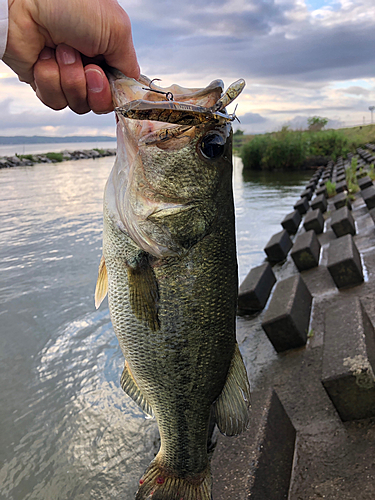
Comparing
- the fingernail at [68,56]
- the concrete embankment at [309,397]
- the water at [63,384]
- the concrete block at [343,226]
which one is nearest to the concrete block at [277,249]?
the water at [63,384]

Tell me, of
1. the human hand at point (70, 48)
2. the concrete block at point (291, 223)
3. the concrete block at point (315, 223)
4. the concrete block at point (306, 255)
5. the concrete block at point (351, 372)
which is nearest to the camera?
the human hand at point (70, 48)

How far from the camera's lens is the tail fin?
193 centimetres

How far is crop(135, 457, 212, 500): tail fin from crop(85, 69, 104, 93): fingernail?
199 centimetres

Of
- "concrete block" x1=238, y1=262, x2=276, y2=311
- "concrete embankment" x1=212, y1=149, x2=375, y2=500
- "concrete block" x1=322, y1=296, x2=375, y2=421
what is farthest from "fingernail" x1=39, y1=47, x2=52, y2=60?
"concrete block" x1=238, y1=262, x2=276, y2=311

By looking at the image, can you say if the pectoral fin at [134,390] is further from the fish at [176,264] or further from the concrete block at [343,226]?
the concrete block at [343,226]

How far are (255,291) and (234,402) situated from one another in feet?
10.9

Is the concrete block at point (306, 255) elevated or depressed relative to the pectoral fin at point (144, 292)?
depressed

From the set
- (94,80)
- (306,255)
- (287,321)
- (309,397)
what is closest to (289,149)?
(306,255)

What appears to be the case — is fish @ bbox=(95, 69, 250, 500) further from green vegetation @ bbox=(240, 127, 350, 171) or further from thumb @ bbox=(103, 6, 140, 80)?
green vegetation @ bbox=(240, 127, 350, 171)

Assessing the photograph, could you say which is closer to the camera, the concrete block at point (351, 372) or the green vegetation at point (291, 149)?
the concrete block at point (351, 372)

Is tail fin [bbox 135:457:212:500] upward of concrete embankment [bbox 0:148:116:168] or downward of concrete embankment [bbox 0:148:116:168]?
downward

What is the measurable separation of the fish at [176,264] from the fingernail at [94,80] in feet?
0.20

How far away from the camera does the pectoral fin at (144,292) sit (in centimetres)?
175

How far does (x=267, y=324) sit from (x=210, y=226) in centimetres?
247
